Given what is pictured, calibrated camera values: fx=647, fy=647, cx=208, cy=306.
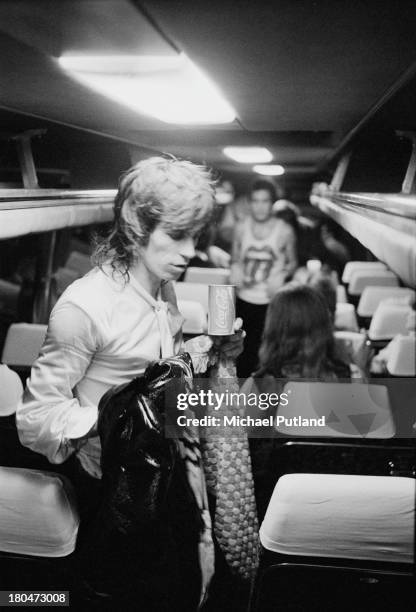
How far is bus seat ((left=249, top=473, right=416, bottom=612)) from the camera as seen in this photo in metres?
2.15

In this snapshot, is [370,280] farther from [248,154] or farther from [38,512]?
[38,512]

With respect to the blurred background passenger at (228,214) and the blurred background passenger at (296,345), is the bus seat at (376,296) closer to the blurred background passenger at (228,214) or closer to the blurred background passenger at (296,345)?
the blurred background passenger at (296,345)

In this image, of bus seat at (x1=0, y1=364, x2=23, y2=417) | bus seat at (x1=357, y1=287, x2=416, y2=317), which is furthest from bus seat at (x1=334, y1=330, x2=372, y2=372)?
bus seat at (x1=0, y1=364, x2=23, y2=417)

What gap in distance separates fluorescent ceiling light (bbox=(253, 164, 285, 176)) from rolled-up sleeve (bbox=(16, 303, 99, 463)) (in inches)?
86.7

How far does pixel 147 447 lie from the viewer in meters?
2.07

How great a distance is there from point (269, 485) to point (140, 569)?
830 millimetres

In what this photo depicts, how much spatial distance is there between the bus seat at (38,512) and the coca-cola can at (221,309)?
→ 797 mm

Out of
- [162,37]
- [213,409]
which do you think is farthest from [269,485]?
[162,37]

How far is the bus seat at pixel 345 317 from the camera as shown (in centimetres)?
396

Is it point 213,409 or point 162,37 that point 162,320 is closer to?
point 213,409

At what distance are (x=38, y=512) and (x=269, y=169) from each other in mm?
2661

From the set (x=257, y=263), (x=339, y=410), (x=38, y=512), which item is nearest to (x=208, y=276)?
(x=257, y=263)

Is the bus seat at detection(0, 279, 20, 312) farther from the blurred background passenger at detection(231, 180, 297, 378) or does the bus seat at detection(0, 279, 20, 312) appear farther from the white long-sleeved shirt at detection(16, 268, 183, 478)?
the white long-sleeved shirt at detection(16, 268, 183, 478)

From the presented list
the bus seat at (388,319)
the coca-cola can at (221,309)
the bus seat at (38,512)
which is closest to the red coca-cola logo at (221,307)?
the coca-cola can at (221,309)
